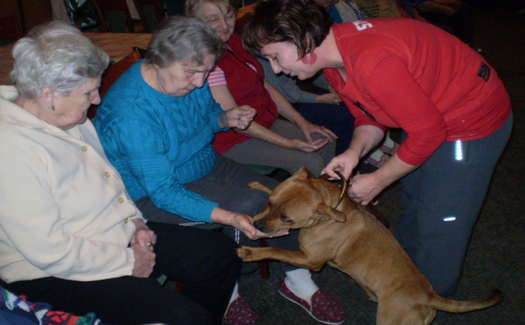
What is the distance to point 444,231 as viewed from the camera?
1.85 m

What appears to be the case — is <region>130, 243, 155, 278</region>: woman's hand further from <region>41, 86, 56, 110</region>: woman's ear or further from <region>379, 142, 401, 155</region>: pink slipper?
<region>379, 142, 401, 155</region>: pink slipper

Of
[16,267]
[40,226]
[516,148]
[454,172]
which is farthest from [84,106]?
[516,148]

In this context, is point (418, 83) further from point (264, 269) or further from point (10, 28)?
point (10, 28)

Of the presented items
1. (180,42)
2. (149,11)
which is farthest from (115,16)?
(180,42)

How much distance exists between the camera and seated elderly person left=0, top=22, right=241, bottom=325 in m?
1.32

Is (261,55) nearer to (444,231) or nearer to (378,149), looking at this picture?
(444,231)

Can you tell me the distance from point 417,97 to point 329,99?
5.18 ft

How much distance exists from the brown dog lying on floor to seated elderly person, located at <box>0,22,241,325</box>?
0.50m

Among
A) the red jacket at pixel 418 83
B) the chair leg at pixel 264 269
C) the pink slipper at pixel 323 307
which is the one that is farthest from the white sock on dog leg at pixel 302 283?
the red jacket at pixel 418 83

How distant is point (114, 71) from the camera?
7.50 ft

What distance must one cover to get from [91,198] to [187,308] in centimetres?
50

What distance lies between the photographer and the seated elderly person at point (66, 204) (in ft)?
4.32

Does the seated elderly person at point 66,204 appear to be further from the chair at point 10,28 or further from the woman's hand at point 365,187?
the chair at point 10,28

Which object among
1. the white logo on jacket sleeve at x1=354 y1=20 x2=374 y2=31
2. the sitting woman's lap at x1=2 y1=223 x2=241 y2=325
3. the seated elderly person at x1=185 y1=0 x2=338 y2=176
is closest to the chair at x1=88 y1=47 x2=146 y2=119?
the seated elderly person at x1=185 y1=0 x2=338 y2=176
